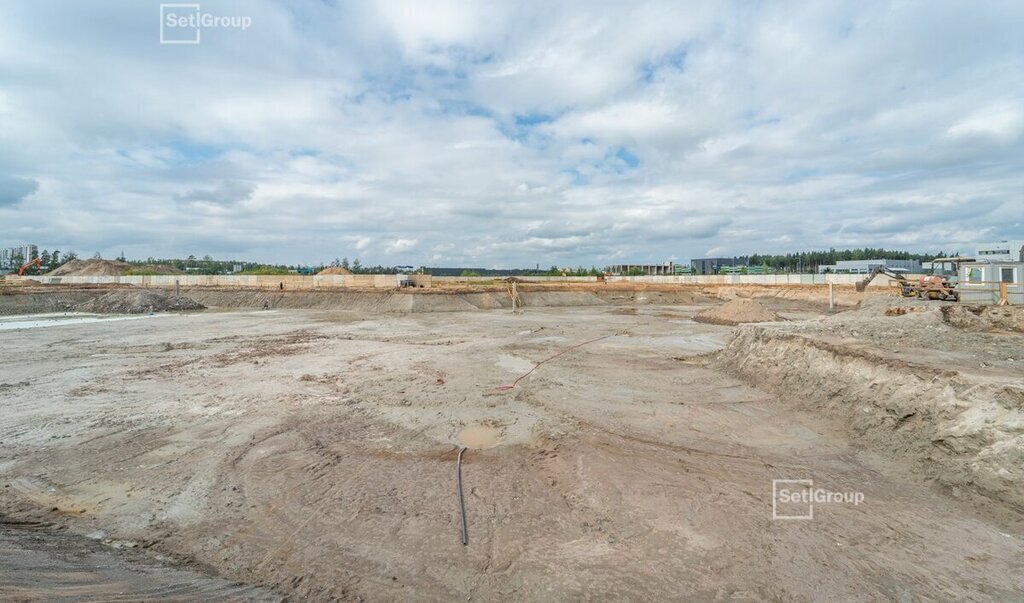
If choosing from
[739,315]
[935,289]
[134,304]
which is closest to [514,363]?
[739,315]

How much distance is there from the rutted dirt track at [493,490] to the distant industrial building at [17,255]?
165500mm

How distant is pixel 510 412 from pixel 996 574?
6.56 meters

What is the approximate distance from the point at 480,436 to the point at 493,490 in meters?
1.96

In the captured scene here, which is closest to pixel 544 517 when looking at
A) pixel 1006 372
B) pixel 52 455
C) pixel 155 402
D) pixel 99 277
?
pixel 52 455

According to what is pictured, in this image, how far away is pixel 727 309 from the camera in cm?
2700

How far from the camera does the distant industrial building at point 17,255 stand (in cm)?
12294

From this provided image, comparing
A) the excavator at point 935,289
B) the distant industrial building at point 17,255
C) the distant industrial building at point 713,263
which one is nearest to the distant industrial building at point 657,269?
the distant industrial building at point 713,263

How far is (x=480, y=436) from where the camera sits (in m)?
7.59

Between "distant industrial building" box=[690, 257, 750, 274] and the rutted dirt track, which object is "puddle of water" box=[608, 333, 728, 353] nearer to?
the rutted dirt track

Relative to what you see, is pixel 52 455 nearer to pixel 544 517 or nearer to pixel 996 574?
pixel 544 517

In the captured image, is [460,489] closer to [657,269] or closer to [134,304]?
[134,304]

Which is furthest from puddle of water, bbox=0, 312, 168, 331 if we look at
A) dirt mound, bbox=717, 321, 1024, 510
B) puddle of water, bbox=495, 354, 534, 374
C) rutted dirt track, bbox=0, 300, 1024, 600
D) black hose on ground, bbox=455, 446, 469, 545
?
dirt mound, bbox=717, 321, 1024, 510

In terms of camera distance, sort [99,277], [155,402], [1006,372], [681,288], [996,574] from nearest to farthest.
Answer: [996,574]
[1006,372]
[155,402]
[681,288]
[99,277]

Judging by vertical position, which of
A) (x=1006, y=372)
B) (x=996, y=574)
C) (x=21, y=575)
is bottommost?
(x=996, y=574)
